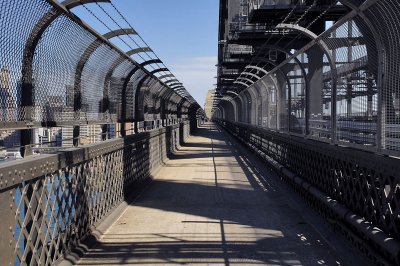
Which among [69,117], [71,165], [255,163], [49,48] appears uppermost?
[49,48]

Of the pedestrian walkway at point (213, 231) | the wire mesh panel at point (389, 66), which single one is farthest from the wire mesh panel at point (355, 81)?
the pedestrian walkway at point (213, 231)

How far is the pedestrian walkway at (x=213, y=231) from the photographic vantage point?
569cm

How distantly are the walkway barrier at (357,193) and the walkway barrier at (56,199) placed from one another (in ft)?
9.60

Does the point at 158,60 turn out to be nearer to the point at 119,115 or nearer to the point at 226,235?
the point at 119,115

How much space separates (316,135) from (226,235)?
2.70 meters

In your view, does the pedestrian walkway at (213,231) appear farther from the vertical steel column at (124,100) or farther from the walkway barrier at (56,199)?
the vertical steel column at (124,100)

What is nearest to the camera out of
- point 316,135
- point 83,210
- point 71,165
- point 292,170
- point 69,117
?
point 71,165

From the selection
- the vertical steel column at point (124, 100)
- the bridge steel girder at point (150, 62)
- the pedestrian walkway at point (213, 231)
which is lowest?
the pedestrian walkway at point (213, 231)

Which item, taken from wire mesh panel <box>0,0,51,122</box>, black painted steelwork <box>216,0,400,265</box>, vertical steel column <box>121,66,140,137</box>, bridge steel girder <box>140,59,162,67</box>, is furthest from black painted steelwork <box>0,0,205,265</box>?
black painted steelwork <box>216,0,400,265</box>

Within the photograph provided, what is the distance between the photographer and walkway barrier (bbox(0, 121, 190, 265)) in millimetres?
3824

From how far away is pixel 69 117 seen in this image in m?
6.71

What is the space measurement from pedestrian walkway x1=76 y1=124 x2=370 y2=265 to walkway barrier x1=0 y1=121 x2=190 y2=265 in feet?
1.15

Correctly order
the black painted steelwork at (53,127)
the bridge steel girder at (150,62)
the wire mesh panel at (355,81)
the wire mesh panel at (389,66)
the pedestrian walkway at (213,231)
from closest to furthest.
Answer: the black painted steelwork at (53,127) < the wire mesh panel at (389,66) < the wire mesh panel at (355,81) < the pedestrian walkway at (213,231) < the bridge steel girder at (150,62)

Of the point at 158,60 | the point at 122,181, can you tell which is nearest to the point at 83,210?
the point at 122,181
